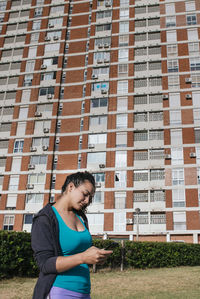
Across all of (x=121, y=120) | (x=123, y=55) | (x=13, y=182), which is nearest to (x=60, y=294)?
(x=121, y=120)

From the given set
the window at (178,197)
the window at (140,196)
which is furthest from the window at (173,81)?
the window at (140,196)

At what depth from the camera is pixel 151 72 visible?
3097 centimetres

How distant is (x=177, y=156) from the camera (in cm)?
2761

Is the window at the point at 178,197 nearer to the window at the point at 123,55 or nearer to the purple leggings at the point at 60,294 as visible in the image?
the window at the point at 123,55

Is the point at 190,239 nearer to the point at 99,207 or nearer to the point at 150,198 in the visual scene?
the point at 150,198

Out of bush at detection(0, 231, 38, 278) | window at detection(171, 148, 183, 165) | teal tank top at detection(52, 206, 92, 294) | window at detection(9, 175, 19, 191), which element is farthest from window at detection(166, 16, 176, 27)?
teal tank top at detection(52, 206, 92, 294)

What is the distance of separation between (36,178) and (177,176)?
518 inches

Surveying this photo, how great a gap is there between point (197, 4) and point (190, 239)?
23.8 m

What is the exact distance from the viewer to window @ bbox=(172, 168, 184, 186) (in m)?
26.9

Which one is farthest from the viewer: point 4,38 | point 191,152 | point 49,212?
point 4,38

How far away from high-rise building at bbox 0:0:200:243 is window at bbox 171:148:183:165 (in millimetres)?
90

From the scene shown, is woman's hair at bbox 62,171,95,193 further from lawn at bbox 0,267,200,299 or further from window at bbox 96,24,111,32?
window at bbox 96,24,111,32

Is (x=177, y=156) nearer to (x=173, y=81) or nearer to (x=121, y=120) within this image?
(x=121, y=120)

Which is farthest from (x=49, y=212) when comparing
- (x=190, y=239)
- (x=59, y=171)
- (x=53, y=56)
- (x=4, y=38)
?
(x=4, y=38)
